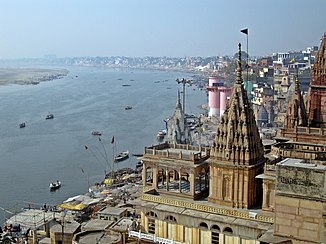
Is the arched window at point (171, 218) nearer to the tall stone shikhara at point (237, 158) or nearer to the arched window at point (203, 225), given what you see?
the arched window at point (203, 225)

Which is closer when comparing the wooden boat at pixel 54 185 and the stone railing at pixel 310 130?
the stone railing at pixel 310 130

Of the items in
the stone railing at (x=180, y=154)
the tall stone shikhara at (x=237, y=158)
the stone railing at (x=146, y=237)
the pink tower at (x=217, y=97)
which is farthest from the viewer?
the pink tower at (x=217, y=97)

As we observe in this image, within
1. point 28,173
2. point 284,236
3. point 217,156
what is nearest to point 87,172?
point 28,173

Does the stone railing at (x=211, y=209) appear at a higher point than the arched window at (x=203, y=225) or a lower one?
higher

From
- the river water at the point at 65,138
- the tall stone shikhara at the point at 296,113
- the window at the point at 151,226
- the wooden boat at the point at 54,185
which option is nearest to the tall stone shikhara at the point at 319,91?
the tall stone shikhara at the point at 296,113

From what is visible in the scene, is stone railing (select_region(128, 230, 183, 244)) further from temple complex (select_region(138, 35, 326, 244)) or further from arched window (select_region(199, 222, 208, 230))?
arched window (select_region(199, 222, 208, 230))

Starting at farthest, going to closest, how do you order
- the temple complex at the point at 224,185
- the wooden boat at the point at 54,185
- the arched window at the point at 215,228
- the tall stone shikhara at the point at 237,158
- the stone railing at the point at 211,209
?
the wooden boat at the point at 54,185 < the tall stone shikhara at the point at 237,158 < the arched window at the point at 215,228 < the temple complex at the point at 224,185 < the stone railing at the point at 211,209
